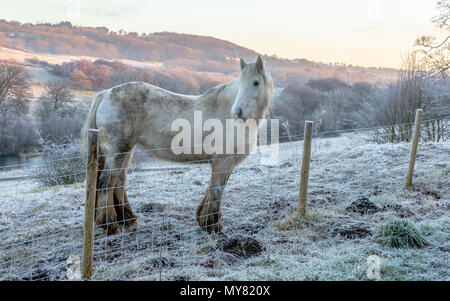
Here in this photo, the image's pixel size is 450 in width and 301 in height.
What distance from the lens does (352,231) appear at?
3938 millimetres

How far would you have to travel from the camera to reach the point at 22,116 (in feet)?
67.2

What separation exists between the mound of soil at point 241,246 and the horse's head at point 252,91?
4.60ft

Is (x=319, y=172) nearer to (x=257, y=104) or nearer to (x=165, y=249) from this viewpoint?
(x=257, y=104)

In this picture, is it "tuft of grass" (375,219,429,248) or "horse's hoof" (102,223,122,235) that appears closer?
"tuft of grass" (375,219,429,248)

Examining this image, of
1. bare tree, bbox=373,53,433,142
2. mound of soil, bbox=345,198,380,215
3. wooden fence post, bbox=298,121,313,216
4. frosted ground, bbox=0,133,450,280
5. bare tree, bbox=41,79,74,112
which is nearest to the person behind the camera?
frosted ground, bbox=0,133,450,280

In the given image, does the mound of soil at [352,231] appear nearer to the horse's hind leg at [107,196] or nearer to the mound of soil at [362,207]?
the mound of soil at [362,207]

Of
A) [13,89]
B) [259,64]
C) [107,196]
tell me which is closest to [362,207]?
[259,64]

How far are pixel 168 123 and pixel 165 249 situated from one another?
156 centimetres

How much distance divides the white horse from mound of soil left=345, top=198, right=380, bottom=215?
1.93m

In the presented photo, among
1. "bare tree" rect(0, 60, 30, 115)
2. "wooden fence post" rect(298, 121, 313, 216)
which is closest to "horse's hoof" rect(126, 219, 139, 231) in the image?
"wooden fence post" rect(298, 121, 313, 216)

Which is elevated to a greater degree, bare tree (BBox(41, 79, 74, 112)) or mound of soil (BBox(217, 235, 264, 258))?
bare tree (BBox(41, 79, 74, 112))

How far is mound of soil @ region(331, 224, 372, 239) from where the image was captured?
3.84m

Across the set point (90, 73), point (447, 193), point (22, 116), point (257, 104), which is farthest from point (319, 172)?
point (90, 73)

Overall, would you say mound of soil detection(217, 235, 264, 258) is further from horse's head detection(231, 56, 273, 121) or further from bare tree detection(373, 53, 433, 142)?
bare tree detection(373, 53, 433, 142)
